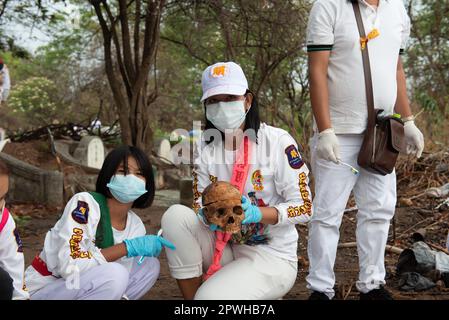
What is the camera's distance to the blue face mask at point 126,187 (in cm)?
276

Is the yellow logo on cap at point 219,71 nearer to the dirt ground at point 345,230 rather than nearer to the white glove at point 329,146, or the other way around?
the white glove at point 329,146

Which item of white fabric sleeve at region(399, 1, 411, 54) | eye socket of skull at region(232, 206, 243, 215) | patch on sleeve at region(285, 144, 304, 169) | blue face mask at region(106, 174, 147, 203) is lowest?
eye socket of skull at region(232, 206, 243, 215)

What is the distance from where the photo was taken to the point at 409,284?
11.7 feet

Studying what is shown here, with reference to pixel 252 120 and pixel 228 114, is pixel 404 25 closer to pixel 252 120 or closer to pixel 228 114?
pixel 252 120

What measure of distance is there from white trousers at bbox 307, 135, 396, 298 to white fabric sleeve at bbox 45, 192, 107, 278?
1.19 meters

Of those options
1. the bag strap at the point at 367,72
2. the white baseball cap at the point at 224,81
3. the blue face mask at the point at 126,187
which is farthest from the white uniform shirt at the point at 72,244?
the bag strap at the point at 367,72

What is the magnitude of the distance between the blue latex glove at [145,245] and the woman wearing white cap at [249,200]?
43mm

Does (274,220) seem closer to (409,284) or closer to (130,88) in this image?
(409,284)

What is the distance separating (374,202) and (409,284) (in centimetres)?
81

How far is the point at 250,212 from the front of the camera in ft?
8.32

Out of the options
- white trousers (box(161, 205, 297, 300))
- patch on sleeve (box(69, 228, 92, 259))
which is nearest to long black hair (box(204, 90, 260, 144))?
white trousers (box(161, 205, 297, 300))

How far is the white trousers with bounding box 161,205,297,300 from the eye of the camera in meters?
2.64

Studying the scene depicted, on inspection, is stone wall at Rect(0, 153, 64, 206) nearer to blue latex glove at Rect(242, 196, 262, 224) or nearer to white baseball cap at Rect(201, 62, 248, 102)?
white baseball cap at Rect(201, 62, 248, 102)
